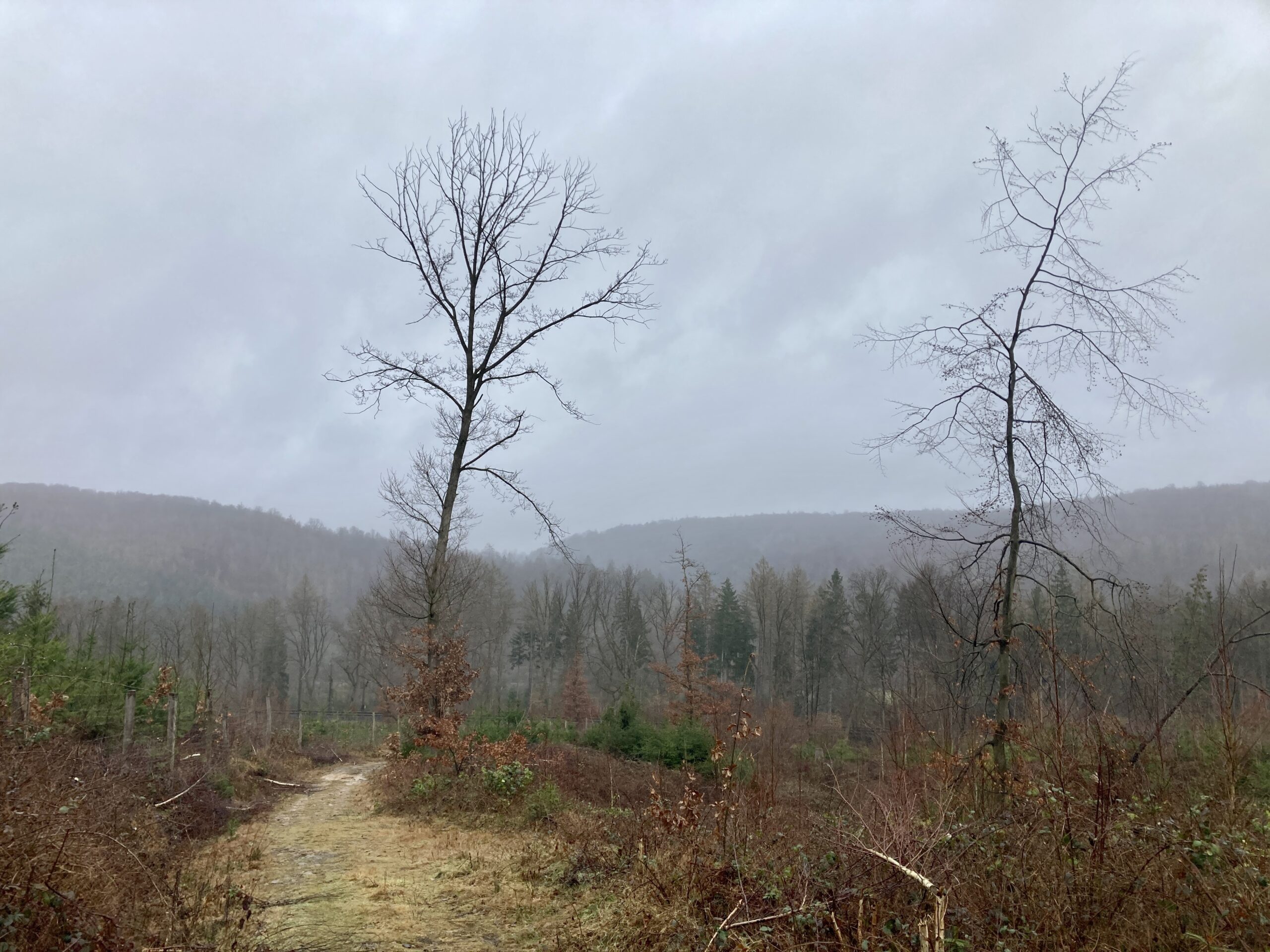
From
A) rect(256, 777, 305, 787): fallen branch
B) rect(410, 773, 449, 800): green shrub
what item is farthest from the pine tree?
rect(410, 773, 449, 800): green shrub

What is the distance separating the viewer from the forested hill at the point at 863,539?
253ft

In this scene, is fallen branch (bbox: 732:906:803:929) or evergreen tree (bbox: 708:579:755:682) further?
→ evergreen tree (bbox: 708:579:755:682)

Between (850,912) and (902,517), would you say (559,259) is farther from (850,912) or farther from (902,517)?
(850,912)

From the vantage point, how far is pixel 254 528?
13662 cm

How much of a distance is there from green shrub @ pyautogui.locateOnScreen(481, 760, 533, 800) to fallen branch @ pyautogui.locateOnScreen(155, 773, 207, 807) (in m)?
3.62

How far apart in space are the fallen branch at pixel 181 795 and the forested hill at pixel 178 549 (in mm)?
99325

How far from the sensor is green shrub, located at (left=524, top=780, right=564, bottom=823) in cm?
890

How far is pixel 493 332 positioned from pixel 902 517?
842cm

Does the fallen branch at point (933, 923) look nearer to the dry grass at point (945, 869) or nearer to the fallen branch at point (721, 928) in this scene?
the dry grass at point (945, 869)

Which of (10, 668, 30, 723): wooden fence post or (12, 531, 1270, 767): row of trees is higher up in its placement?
(10, 668, 30, 723): wooden fence post

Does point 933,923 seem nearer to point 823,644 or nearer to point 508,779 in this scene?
point 508,779

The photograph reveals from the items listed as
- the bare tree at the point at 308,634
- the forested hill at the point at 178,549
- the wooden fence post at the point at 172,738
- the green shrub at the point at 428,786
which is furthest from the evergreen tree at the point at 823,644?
the forested hill at the point at 178,549

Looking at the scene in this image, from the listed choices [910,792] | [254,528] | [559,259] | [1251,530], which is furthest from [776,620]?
[254,528]

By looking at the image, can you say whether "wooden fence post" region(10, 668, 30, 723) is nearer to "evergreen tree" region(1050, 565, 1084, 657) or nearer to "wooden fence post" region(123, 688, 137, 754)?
"wooden fence post" region(123, 688, 137, 754)
